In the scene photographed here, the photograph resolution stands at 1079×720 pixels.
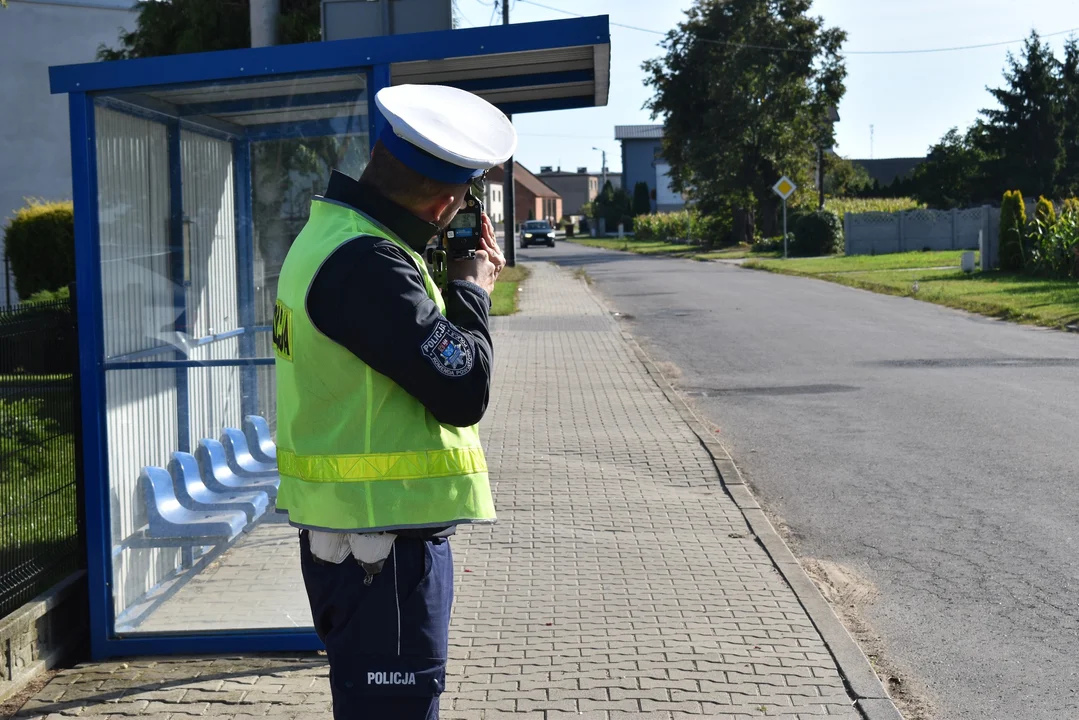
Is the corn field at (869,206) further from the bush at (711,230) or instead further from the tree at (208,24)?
the tree at (208,24)

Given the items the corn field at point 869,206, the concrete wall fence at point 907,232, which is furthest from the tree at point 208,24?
the corn field at point 869,206

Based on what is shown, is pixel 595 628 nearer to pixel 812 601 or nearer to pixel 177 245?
pixel 812 601

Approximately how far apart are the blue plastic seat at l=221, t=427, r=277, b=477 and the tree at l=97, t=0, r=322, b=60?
281 inches

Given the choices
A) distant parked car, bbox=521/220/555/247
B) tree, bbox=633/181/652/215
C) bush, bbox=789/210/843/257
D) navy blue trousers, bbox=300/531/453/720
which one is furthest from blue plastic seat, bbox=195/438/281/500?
tree, bbox=633/181/652/215

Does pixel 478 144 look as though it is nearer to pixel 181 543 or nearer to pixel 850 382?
pixel 181 543

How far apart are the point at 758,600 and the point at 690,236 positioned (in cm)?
6453

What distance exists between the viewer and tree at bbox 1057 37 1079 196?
5797cm

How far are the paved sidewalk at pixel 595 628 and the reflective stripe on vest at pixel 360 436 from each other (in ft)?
6.21

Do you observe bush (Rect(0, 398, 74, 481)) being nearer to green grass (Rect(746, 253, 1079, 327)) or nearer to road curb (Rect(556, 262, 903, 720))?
road curb (Rect(556, 262, 903, 720))

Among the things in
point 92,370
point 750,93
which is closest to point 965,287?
point 92,370

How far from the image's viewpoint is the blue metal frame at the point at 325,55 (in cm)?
451

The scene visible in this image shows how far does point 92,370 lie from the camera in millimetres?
4824

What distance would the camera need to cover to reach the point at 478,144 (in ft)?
7.99

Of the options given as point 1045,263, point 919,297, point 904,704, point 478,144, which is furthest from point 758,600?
point 1045,263
